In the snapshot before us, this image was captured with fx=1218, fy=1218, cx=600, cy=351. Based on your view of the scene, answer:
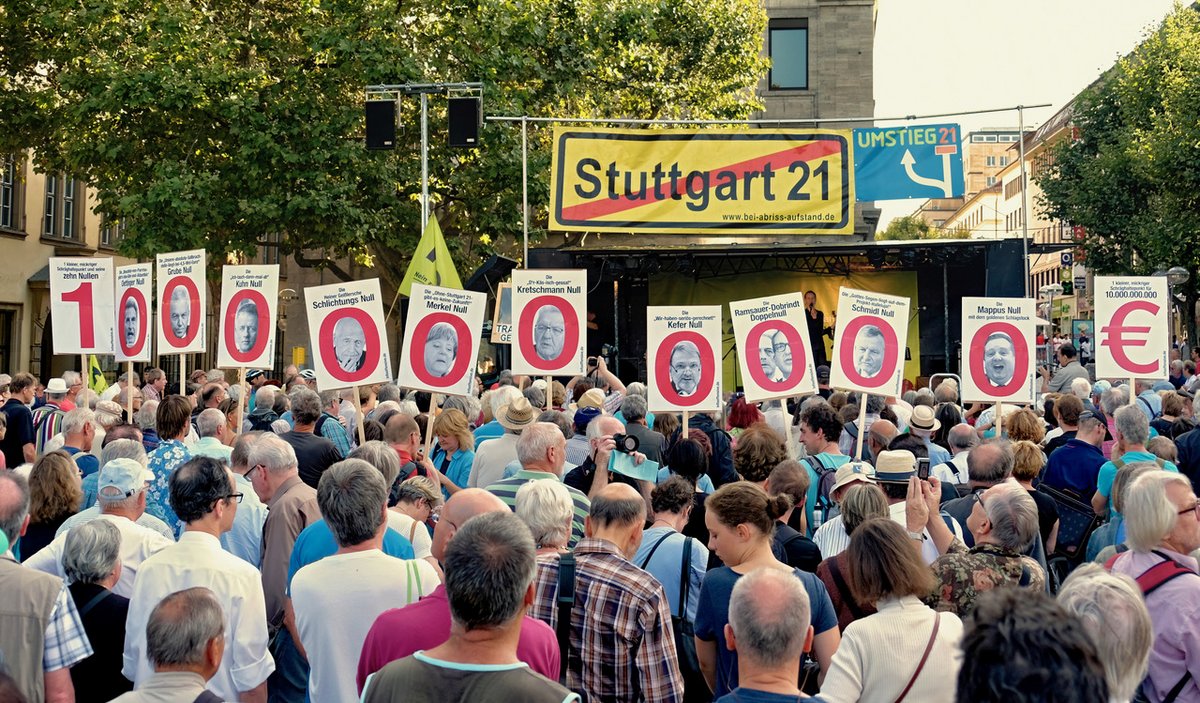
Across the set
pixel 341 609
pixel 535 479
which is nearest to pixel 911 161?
pixel 535 479

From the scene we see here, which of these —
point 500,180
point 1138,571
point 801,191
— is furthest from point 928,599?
point 500,180

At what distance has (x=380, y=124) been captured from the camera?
1792cm

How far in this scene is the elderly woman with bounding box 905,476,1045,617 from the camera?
4473 millimetres

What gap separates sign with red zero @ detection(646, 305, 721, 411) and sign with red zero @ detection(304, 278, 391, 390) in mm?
2158

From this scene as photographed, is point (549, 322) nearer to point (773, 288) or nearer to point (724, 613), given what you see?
point (724, 613)

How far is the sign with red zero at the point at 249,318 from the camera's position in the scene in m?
10.9

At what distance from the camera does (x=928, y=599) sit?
4492 mm

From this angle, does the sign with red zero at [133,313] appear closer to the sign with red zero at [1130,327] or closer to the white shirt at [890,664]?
the sign with red zero at [1130,327]

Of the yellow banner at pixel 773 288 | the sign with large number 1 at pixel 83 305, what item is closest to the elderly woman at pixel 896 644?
the sign with large number 1 at pixel 83 305

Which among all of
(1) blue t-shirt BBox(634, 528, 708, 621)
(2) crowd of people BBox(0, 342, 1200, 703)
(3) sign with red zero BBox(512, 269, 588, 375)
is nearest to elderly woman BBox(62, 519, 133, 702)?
(2) crowd of people BBox(0, 342, 1200, 703)

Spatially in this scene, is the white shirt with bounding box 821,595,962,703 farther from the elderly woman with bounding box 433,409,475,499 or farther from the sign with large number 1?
the sign with large number 1

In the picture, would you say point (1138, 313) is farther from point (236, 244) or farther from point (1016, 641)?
point (236, 244)

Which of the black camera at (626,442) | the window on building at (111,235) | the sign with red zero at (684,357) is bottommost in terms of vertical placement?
the black camera at (626,442)

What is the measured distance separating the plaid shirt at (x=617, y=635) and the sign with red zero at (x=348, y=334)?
553cm
